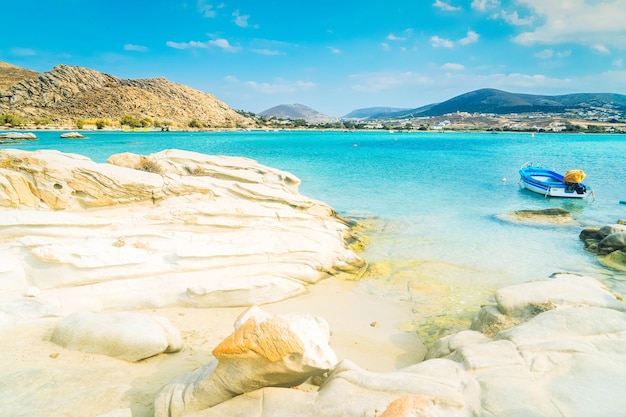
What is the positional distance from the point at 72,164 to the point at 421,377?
40.4 feet

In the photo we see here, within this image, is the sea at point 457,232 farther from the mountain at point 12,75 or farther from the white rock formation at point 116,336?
the mountain at point 12,75

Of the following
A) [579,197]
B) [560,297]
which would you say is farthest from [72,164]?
[579,197]

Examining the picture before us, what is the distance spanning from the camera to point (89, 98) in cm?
11344

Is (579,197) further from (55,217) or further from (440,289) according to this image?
(55,217)

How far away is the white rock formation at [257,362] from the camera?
4496 mm

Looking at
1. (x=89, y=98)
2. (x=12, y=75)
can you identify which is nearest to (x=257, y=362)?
(x=89, y=98)

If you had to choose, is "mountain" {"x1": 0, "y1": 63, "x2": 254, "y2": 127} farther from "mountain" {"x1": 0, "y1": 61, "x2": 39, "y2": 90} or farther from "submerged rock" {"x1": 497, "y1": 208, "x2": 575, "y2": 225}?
"submerged rock" {"x1": 497, "y1": 208, "x2": 575, "y2": 225}

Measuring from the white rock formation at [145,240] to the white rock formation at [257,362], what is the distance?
4.13m

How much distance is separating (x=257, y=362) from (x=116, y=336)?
302cm

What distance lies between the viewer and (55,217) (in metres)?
9.51

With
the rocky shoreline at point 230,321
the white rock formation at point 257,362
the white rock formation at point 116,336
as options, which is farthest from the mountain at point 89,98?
the white rock formation at point 257,362

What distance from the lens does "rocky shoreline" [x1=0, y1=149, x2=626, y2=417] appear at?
14.8ft

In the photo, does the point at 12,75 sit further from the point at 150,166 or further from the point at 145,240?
the point at 145,240

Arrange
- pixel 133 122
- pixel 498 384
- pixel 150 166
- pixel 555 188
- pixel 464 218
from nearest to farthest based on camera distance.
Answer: pixel 498 384 → pixel 150 166 → pixel 464 218 → pixel 555 188 → pixel 133 122
